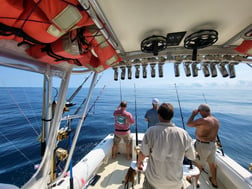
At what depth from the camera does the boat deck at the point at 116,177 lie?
160cm

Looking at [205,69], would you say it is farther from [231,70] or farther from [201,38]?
[201,38]

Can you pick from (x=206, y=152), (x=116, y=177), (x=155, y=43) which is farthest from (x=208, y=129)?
(x=116, y=177)

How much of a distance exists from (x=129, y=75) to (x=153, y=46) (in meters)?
0.69

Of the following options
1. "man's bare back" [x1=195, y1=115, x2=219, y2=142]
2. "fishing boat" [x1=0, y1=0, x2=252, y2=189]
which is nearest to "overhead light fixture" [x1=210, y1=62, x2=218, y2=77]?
"fishing boat" [x1=0, y1=0, x2=252, y2=189]

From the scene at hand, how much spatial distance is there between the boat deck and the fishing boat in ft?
0.08

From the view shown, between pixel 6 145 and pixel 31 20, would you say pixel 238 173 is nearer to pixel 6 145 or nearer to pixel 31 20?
pixel 31 20

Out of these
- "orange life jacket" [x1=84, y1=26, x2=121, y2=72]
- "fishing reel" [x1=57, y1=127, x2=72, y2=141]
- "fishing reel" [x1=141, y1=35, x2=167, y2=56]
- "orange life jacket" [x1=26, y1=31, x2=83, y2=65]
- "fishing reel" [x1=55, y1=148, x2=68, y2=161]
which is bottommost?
"fishing reel" [x1=55, y1=148, x2=68, y2=161]

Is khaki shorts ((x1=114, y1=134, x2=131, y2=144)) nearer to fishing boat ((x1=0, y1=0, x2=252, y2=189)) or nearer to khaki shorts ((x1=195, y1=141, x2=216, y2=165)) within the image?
fishing boat ((x1=0, y1=0, x2=252, y2=189))

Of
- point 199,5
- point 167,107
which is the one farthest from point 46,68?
point 199,5

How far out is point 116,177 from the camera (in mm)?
1776

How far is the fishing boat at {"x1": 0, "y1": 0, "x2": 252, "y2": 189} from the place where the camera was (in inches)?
20.4

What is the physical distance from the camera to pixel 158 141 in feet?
2.77

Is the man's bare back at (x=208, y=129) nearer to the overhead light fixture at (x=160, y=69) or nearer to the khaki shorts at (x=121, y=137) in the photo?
the overhead light fixture at (x=160, y=69)

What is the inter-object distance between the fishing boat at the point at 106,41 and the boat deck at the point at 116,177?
0.02 metres
